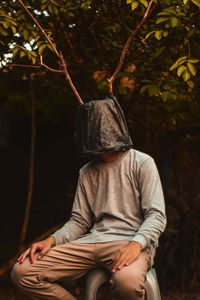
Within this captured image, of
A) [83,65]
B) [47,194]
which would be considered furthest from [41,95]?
[47,194]

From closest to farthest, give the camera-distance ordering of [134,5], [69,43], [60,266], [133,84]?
[60,266] < [134,5] < [69,43] < [133,84]

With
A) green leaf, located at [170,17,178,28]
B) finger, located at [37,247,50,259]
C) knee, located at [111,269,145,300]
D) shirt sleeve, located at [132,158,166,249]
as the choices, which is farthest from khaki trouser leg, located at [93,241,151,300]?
green leaf, located at [170,17,178,28]

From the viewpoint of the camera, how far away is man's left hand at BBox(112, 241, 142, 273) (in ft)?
7.39

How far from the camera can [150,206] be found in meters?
2.52

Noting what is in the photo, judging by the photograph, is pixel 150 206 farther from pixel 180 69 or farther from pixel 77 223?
pixel 180 69

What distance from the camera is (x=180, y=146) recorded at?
5426mm

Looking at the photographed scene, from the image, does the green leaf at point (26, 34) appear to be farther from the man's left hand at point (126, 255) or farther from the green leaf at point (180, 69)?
the man's left hand at point (126, 255)

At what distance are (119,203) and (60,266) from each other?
22.8 inches

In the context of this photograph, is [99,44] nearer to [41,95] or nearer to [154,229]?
[41,95]

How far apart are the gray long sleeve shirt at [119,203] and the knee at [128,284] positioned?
0.25 m

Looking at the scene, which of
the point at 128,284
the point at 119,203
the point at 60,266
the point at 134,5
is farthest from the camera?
the point at 134,5

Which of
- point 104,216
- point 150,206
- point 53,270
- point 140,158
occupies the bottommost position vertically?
point 53,270

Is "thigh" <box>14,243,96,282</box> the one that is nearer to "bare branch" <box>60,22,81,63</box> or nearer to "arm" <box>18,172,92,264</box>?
"arm" <box>18,172,92,264</box>

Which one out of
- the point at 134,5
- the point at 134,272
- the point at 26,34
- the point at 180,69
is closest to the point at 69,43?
the point at 26,34
